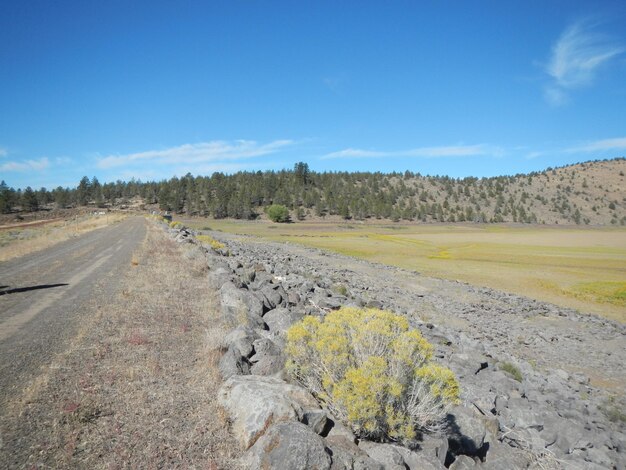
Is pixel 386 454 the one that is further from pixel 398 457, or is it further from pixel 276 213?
pixel 276 213

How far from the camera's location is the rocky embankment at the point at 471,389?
558 cm

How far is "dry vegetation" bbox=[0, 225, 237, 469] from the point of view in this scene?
5285mm

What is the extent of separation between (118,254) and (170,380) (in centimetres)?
2365

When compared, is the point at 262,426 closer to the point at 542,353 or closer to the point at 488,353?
the point at 488,353

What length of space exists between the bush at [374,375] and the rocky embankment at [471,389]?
0.31 m

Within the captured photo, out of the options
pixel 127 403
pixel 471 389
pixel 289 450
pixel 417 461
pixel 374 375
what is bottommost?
pixel 471 389

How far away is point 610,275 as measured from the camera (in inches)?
1428

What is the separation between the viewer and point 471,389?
10234 mm

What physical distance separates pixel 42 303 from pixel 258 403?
12149 millimetres

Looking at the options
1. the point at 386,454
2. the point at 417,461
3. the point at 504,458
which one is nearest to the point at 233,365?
the point at 386,454

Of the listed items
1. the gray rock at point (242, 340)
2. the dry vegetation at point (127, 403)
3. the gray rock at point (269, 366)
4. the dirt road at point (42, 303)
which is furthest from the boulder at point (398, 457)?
the dirt road at point (42, 303)

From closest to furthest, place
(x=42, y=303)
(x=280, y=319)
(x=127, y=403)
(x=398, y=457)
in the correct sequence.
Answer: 1. (x=398, y=457)
2. (x=127, y=403)
3. (x=280, y=319)
4. (x=42, y=303)

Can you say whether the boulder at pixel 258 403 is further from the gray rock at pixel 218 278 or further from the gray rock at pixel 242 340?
the gray rock at pixel 218 278

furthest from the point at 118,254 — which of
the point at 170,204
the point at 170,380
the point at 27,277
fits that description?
the point at 170,204
